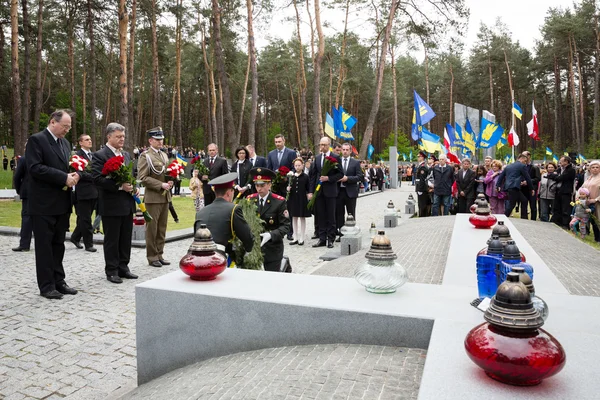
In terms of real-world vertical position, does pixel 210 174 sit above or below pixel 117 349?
above

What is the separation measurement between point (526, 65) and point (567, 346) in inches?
2288

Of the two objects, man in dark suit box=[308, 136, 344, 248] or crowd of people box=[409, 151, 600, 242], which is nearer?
man in dark suit box=[308, 136, 344, 248]

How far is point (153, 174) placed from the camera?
7.78m

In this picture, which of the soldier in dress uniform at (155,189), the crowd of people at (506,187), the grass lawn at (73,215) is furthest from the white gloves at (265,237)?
the crowd of people at (506,187)

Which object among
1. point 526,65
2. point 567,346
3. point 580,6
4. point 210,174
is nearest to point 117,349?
point 567,346

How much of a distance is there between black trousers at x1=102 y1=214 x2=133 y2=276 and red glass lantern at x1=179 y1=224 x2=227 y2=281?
12.8ft

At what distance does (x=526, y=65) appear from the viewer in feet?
173

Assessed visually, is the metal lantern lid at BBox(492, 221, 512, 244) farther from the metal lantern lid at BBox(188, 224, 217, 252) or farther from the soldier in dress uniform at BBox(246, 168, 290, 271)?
the soldier in dress uniform at BBox(246, 168, 290, 271)

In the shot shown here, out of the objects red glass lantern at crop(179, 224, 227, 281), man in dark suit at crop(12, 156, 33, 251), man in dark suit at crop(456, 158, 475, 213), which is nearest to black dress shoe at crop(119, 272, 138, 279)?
man in dark suit at crop(12, 156, 33, 251)

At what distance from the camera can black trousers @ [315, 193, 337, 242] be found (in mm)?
10242

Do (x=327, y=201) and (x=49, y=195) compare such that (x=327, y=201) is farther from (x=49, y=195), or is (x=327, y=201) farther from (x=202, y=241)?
(x=202, y=241)

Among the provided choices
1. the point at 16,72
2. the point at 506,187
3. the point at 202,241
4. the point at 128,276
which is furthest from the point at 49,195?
the point at 16,72

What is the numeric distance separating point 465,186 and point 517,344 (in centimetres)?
1317

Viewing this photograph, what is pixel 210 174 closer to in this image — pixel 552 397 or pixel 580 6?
pixel 552 397
